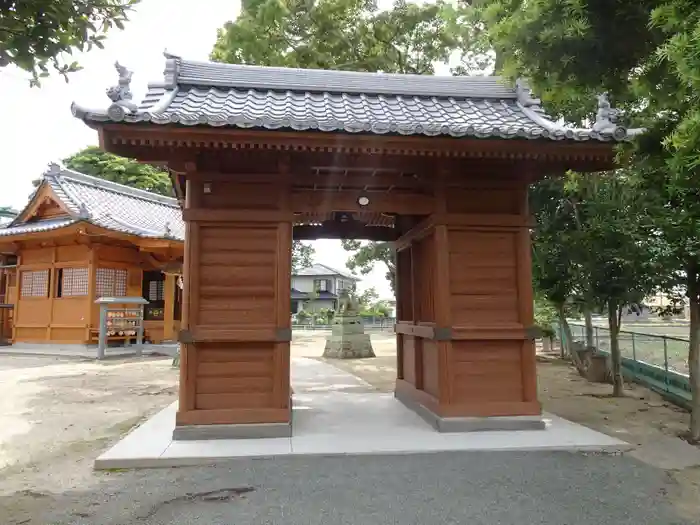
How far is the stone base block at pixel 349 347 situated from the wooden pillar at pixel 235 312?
39.3 ft

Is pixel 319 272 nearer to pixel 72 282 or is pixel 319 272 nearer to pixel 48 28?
pixel 72 282

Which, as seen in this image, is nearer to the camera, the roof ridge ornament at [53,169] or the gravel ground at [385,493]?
the gravel ground at [385,493]

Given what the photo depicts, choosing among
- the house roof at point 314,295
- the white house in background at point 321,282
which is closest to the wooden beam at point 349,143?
the house roof at point 314,295

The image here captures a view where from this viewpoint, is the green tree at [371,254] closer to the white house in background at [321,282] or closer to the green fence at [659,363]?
the green fence at [659,363]

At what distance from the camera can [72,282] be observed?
58.2ft

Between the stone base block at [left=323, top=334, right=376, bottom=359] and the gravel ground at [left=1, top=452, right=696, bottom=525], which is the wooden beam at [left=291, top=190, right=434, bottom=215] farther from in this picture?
the stone base block at [left=323, top=334, right=376, bottom=359]

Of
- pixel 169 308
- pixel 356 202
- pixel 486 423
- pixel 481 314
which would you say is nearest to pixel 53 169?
pixel 169 308

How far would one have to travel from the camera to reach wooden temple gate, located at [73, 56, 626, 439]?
5430mm

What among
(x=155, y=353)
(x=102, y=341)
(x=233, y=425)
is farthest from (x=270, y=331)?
(x=155, y=353)

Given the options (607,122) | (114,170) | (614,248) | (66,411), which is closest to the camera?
(607,122)

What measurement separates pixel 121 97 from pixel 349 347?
13384mm

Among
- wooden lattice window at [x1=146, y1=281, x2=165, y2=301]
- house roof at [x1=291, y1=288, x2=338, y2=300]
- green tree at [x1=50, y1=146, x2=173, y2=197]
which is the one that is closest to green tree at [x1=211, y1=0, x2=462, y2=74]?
wooden lattice window at [x1=146, y1=281, x2=165, y2=301]

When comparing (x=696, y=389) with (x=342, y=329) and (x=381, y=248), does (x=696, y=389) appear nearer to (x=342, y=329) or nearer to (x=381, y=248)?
(x=342, y=329)

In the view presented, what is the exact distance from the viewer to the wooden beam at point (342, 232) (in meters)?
8.39
